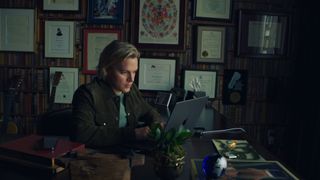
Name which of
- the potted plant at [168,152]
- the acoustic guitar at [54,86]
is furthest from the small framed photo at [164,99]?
the potted plant at [168,152]

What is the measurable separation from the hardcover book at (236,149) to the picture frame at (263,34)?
1617mm

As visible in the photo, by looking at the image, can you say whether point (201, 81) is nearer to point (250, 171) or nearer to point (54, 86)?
point (54, 86)

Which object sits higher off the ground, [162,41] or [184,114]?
[162,41]

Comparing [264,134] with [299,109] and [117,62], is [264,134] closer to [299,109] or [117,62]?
[299,109]

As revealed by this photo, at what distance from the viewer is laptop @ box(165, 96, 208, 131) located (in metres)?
1.68

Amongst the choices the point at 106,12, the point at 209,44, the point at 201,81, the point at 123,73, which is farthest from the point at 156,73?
the point at 123,73

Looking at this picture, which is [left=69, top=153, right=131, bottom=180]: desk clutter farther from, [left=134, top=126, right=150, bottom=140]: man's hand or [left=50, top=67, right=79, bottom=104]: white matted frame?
[left=50, top=67, right=79, bottom=104]: white matted frame

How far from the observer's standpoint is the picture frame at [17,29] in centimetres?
335

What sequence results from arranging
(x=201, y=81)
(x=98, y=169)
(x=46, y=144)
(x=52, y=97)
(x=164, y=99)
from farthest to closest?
(x=201, y=81) < (x=52, y=97) < (x=164, y=99) < (x=46, y=144) < (x=98, y=169)

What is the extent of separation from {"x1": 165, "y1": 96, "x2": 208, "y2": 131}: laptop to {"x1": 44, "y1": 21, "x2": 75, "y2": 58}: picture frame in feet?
5.42

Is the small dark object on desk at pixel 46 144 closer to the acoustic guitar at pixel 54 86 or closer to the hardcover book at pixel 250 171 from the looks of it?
the hardcover book at pixel 250 171

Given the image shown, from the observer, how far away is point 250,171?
132 centimetres

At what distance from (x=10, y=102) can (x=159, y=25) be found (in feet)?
4.84

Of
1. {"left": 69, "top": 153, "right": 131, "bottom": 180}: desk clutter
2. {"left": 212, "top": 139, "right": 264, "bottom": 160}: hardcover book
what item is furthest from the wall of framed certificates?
{"left": 69, "top": 153, "right": 131, "bottom": 180}: desk clutter
